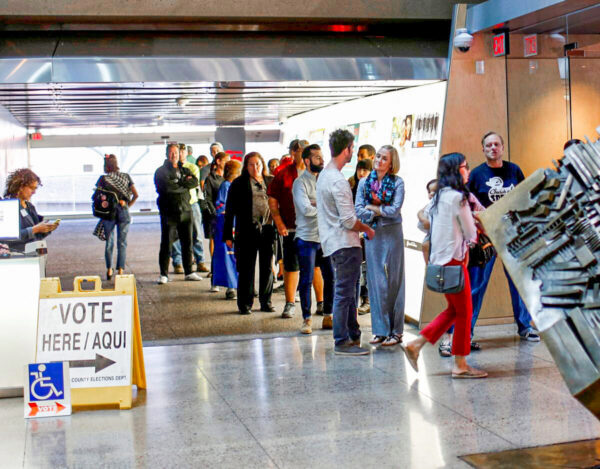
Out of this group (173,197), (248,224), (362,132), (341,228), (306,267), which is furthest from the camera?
(173,197)

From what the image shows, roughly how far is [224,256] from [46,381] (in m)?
4.75

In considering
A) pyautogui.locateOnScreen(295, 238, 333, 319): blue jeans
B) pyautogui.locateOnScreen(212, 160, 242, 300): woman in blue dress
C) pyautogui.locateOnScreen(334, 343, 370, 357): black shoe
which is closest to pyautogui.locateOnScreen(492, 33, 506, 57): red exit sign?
pyautogui.locateOnScreen(295, 238, 333, 319): blue jeans

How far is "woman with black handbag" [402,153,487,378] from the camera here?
5.82 metres

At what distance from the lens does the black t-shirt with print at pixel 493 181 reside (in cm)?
692

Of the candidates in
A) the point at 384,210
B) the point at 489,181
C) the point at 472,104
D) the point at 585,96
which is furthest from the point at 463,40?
the point at 384,210

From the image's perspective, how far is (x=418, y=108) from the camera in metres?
8.35

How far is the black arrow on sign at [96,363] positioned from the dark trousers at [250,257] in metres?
3.48

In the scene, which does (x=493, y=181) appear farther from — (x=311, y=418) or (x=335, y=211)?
(x=311, y=418)

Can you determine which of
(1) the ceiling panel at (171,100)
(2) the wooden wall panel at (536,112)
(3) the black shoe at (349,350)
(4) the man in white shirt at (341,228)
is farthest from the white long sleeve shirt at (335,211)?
(2) the wooden wall panel at (536,112)

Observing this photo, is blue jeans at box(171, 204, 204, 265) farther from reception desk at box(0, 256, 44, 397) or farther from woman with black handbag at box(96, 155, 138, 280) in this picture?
reception desk at box(0, 256, 44, 397)

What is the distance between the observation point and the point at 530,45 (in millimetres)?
7742

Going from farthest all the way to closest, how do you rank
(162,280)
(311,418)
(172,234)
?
1. (162,280)
2. (172,234)
3. (311,418)

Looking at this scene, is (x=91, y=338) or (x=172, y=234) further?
(x=172, y=234)

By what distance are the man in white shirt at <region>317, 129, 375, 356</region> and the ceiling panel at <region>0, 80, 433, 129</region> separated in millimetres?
1604
